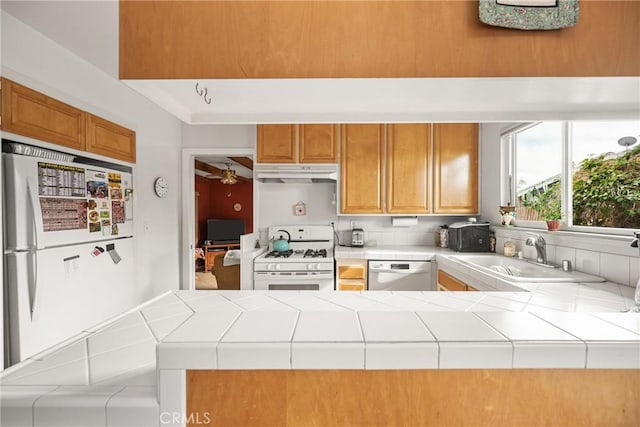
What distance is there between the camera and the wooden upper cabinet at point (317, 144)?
3.04 meters

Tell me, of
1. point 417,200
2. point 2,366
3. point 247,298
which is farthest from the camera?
point 417,200

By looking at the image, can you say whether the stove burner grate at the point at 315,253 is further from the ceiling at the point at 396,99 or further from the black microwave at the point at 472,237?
the ceiling at the point at 396,99

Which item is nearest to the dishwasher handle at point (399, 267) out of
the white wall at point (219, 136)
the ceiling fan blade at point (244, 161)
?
the white wall at point (219, 136)

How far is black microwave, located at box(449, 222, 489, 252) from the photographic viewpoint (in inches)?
112

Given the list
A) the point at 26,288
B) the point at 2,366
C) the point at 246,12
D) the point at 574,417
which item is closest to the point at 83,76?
the point at 26,288

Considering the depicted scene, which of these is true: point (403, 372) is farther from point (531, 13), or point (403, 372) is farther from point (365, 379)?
point (531, 13)

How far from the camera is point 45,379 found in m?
0.66

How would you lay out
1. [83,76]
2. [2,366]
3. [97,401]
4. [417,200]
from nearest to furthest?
[97,401] → [2,366] → [83,76] → [417,200]

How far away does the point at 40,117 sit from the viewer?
1.84 meters

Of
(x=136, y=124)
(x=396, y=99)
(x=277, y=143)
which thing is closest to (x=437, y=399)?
A: (x=396, y=99)

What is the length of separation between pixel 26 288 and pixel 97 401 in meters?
1.68

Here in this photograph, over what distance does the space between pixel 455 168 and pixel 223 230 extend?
566cm

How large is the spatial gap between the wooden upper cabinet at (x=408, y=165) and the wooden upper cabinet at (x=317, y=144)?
59 cm

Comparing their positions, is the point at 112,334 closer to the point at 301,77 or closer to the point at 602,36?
the point at 301,77
